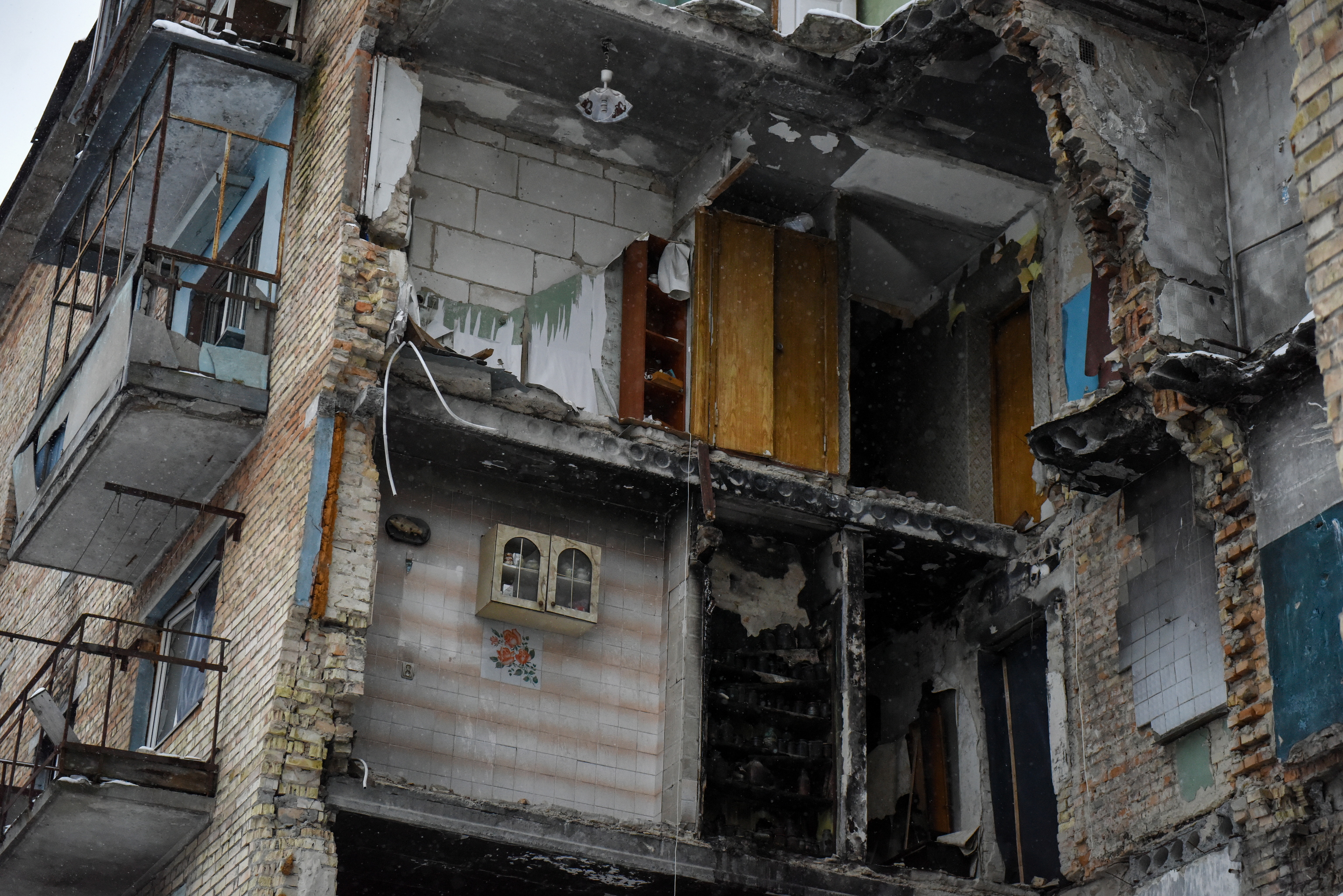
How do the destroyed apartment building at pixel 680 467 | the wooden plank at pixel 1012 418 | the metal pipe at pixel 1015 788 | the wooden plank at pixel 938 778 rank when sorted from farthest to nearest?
the wooden plank at pixel 1012 418, the wooden plank at pixel 938 778, the metal pipe at pixel 1015 788, the destroyed apartment building at pixel 680 467

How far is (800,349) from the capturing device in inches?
535

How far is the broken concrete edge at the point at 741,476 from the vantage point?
38.9 feet

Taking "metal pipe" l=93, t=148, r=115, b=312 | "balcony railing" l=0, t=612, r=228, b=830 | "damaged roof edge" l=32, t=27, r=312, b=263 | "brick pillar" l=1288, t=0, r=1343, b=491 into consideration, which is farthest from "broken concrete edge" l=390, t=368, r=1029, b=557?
"brick pillar" l=1288, t=0, r=1343, b=491

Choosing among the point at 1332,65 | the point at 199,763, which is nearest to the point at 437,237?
the point at 199,763

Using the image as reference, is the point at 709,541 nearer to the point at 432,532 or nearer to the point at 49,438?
the point at 432,532

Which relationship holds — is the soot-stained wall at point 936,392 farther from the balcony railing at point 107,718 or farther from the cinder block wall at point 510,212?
the balcony railing at point 107,718

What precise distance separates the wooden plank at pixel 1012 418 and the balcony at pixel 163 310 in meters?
6.08

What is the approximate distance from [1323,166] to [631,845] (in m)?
7.10

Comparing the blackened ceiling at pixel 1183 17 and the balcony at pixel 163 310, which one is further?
the blackened ceiling at pixel 1183 17

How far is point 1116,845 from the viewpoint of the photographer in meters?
11.4

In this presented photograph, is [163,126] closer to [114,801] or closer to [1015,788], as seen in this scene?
[114,801]

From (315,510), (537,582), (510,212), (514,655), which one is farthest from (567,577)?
(510,212)

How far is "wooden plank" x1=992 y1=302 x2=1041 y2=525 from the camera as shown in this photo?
1359 cm

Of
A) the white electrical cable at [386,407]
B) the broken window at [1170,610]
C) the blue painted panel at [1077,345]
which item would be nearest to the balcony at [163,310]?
the white electrical cable at [386,407]
